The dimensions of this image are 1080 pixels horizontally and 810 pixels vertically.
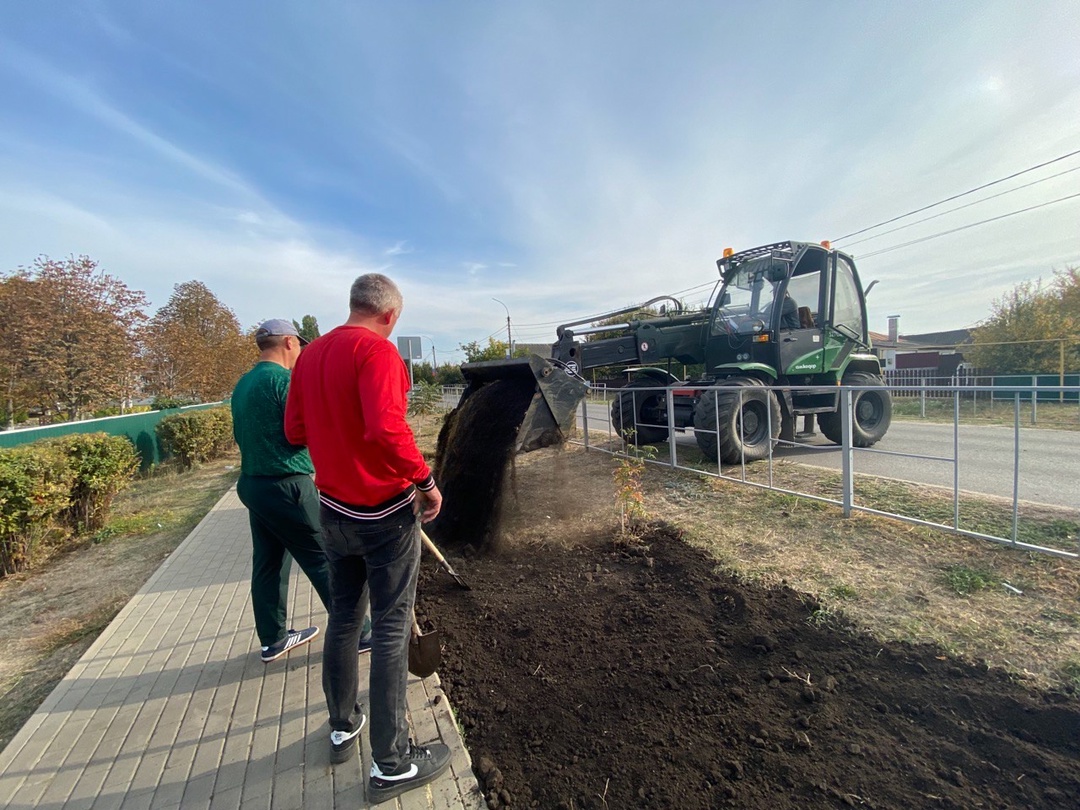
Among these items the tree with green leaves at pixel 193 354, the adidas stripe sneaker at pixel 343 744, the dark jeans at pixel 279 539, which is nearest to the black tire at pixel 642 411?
the dark jeans at pixel 279 539

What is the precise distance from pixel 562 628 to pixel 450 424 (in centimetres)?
261

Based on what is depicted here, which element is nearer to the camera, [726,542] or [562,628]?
[562,628]

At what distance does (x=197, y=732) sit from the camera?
241 cm

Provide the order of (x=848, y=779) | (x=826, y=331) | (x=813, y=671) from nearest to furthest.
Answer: (x=848, y=779) < (x=813, y=671) < (x=826, y=331)

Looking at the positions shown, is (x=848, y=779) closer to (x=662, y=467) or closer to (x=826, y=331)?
(x=662, y=467)

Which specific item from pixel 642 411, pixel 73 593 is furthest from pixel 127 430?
pixel 642 411

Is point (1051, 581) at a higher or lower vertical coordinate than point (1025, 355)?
lower

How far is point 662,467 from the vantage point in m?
7.96

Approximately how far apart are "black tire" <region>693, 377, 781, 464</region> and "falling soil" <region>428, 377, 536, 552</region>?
3.15 metres

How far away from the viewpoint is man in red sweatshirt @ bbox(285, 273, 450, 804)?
6.23ft

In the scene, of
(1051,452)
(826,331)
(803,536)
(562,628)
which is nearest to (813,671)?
(562,628)

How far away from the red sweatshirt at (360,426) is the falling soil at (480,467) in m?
2.52

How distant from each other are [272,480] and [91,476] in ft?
16.7

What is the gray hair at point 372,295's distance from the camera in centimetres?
207
